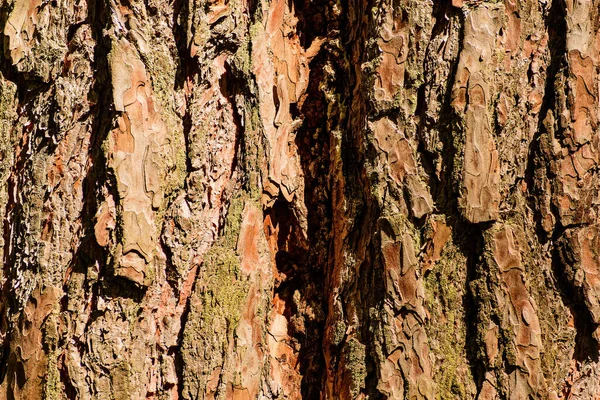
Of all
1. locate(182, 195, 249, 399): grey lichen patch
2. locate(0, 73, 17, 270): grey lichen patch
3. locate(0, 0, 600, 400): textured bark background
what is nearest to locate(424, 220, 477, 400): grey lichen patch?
locate(0, 0, 600, 400): textured bark background

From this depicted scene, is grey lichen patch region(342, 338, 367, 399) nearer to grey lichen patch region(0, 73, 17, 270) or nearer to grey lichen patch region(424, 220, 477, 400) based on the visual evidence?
grey lichen patch region(424, 220, 477, 400)

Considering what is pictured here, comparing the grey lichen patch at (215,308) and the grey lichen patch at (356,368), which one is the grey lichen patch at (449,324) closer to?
the grey lichen patch at (356,368)

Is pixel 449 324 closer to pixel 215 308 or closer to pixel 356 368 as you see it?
pixel 356 368

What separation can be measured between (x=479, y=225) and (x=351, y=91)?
422mm

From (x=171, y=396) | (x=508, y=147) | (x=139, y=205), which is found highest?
(x=508, y=147)

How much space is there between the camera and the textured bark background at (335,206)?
1.42 meters

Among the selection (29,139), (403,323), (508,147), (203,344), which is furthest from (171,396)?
(508,147)

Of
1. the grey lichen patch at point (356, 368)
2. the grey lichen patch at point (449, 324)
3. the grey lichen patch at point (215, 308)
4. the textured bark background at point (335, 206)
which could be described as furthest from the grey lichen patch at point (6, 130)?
the grey lichen patch at point (449, 324)

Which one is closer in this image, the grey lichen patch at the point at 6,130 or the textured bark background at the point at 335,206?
the textured bark background at the point at 335,206

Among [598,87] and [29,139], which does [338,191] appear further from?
[29,139]

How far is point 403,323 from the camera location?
4.64ft

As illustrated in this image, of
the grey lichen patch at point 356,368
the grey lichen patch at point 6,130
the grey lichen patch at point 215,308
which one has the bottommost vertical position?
the grey lichen patch at point 356,368

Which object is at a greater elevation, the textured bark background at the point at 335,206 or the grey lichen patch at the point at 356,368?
the textured bark background at the point at 335,206

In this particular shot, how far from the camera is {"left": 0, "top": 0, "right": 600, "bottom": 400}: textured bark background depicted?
142 centimetres
